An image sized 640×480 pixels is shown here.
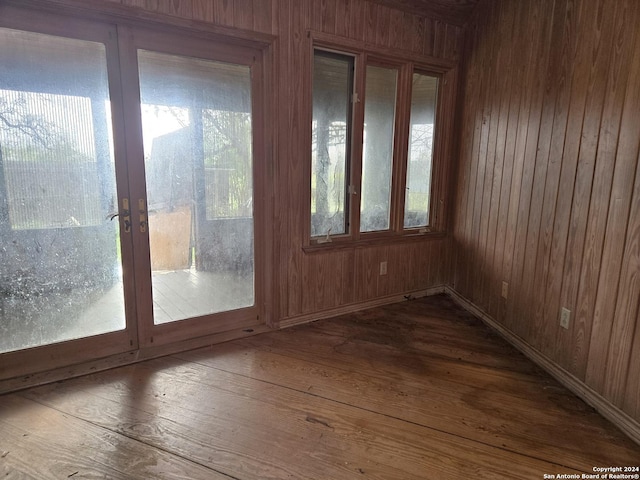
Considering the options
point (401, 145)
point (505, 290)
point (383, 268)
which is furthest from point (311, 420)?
point (401, 145)

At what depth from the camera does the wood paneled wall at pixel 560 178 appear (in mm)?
1844

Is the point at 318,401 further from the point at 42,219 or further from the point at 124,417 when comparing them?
the point at 42,219

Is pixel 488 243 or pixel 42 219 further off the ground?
pixel 42 219

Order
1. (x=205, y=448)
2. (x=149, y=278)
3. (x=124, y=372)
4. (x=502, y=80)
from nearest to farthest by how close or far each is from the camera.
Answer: (x=205, y=448) < (x=124, y=372) < (x=149, y=278) < (x=502, y=80)

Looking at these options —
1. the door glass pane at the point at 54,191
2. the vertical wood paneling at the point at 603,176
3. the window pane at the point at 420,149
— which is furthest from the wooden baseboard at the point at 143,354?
the vertical wood paneling at the point at 603,176

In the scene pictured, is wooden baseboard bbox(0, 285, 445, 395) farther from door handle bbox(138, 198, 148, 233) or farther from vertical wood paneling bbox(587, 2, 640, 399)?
vertical wood paneling bbox(587, 2, 640, 399)

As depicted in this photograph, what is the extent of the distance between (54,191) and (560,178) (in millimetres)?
3055

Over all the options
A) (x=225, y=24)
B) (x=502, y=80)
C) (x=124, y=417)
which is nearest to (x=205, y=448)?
(x=124, y=417)

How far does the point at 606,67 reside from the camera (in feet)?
6.35

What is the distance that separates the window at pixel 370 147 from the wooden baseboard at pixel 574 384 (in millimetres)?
1144

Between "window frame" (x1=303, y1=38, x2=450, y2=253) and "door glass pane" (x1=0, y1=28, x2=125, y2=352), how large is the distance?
4.52 ft

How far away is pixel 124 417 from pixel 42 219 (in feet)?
3.98

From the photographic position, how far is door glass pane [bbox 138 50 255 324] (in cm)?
231

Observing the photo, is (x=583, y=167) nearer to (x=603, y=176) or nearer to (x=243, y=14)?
(x=603, y=176)
